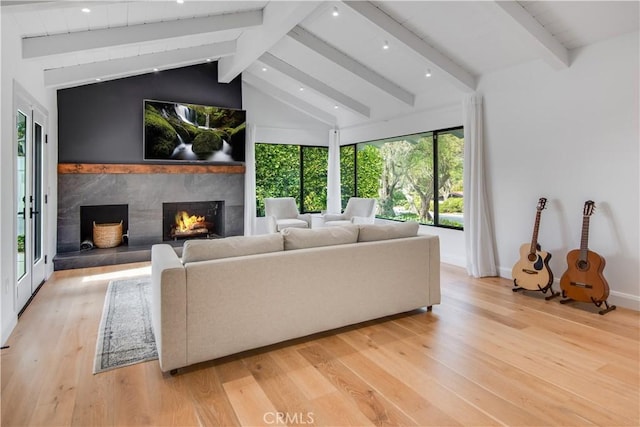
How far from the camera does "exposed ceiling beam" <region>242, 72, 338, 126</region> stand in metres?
7.12

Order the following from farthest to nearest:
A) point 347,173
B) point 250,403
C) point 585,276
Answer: point 347,173
point 585,276
point 250,403

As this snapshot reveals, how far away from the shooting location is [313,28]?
495 centimetres

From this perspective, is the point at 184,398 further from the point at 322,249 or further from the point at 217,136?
the point at 217,136

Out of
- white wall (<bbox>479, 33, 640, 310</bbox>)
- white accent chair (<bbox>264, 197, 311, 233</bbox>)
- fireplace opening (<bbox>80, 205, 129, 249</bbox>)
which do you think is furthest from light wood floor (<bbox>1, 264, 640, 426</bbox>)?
white accent chair (<bbox>264, 197, 311, 233</bbox>)

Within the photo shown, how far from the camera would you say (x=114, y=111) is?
19.1ft

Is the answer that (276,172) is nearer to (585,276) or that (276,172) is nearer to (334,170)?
(334,170)

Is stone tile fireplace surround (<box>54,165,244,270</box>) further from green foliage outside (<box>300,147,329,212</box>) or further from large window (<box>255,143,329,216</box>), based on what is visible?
green foliage outside (<box>300,147,329,212</box>)

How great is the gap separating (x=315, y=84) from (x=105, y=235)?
4295 millimetres

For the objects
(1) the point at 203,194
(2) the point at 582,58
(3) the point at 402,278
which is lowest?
(3) the point at 402,278

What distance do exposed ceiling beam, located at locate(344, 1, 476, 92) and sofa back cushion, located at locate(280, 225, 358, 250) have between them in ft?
7.92

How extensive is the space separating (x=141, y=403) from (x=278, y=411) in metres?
0.77

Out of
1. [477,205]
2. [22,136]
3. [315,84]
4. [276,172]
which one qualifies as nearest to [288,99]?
[315,84]

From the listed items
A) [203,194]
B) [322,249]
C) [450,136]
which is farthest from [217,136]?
[322,249]

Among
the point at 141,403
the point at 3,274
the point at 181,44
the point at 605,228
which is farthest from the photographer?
the point at 181,44
